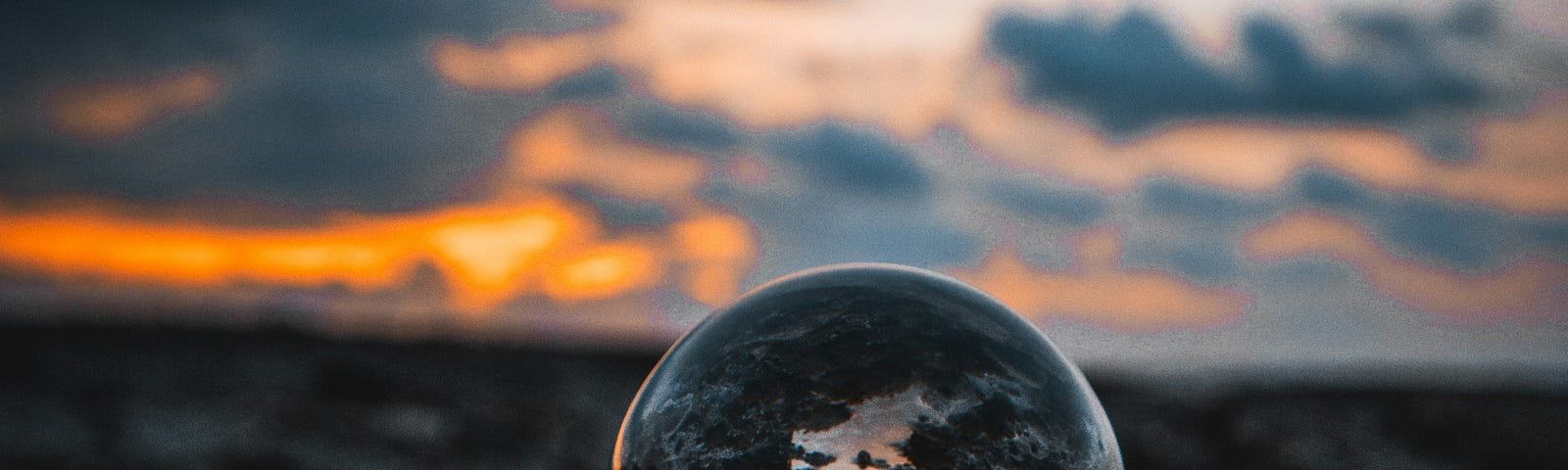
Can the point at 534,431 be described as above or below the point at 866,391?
above

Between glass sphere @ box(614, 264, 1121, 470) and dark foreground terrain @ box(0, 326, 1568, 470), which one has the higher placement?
dark foreground terrain @ box(0, 326, 1568, 470)

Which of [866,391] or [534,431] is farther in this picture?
[534,431]

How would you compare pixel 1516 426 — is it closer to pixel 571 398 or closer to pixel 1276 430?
pixel 1276 430

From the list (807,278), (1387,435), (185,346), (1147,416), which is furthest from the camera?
→ (185,346)

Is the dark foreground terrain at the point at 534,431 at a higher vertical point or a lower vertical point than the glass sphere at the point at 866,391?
higher

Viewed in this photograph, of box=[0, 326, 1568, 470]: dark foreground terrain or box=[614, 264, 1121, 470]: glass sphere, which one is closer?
box=[614, 264, 1121, 470]: glass sphere

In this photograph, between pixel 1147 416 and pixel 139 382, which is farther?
pixel 139 382

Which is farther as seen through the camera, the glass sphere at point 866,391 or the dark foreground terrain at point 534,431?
the dark foreground terrain at point 534,431

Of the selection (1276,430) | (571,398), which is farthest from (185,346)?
(1276,430)
